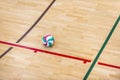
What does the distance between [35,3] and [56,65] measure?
2.31m

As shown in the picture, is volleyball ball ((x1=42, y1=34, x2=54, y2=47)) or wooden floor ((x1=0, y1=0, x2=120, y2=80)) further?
volleyball ball ((x1=42, y1=34, x2=54, y2=47))

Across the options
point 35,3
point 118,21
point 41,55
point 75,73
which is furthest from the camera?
point 35,3

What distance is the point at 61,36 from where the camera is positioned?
6.23 metres

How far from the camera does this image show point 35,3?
728 cm

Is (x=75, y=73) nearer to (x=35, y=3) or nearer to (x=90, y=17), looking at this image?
(x=90, y=17)

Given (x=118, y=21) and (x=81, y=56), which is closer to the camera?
(x=81, y=56)

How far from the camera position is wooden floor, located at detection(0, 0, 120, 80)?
544 cm

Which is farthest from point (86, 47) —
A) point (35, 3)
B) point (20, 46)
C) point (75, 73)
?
point (35, 3)

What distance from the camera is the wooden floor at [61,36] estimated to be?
214 inches

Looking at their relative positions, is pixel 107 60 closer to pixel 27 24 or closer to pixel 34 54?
pixel 34 54

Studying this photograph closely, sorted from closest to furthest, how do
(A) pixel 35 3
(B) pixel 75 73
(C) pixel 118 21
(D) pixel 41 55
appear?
(B) pixel 75 73 → (D) pixel 41 55 → (C) pixel 118 21 → (A) pixel 35 3

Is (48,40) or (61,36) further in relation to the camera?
(61,36)

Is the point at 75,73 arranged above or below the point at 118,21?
below

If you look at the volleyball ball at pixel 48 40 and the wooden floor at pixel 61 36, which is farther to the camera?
the volleyball ball at pixel 48 40
